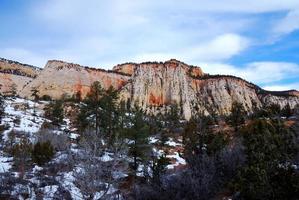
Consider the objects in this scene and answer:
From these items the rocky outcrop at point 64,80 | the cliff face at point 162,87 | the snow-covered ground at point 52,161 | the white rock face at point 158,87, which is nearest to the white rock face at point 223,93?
the cliff face at point 162,87

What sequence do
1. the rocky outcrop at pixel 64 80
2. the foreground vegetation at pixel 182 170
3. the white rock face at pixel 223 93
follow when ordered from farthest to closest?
the white rock face at pixel 223 93 → the rocky outcrop at pixel 64 80 → the foreground vegetation at pixel 182 170

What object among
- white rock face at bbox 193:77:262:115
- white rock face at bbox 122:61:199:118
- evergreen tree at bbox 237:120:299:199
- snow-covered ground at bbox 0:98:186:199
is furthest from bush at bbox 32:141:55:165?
white rock face at bbox 193:77:262:115

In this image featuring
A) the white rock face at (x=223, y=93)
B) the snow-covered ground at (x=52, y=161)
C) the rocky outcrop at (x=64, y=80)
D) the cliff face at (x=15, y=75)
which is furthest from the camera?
the cliff face at (x=15, y=75)

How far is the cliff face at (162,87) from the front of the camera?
378ft

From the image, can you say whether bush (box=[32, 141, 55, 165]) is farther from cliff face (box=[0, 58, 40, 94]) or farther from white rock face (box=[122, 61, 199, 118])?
cliff face (box=[0, 58, 40, 94])

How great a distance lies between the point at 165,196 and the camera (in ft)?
68.9

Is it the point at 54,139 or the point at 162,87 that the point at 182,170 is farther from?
the point at 162,87

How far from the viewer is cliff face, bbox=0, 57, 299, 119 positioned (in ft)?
378

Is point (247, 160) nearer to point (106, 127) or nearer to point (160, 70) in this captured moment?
point (106, 127)

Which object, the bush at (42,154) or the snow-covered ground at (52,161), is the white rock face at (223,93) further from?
the bush at (42,154)

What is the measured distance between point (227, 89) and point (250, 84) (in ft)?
54.2

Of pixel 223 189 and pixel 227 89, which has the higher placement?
pixel 227 89

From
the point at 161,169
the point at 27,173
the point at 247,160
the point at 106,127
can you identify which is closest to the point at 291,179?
the point at 247,160

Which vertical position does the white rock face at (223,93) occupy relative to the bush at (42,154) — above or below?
above
